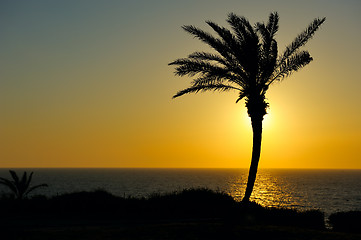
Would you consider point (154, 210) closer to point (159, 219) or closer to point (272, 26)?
point (159, 219)

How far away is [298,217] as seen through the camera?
77.2 feet

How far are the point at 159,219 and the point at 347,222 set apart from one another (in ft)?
36.6

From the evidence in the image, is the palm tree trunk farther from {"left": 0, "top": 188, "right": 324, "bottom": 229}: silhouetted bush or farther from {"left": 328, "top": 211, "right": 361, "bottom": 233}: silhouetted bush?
{"left": 328, "top": 211, "right": 361, "bottom": 233}: silhouetted bush

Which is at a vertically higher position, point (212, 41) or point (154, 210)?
point (212, 41)

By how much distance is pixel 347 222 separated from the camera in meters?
24.2

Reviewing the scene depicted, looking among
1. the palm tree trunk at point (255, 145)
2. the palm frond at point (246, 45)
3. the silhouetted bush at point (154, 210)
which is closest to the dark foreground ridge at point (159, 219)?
the silhouetted bush at point (154, 210)

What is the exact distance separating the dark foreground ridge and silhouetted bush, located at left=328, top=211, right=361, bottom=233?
0.06 metres

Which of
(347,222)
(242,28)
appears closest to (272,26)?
(242,28)

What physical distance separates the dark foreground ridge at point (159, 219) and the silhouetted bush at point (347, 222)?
0.21 ft

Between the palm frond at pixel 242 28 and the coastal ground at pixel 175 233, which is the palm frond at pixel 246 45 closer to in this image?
the palm frond at pixel 242 28

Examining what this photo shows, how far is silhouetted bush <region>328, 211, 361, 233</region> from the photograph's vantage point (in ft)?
76.6

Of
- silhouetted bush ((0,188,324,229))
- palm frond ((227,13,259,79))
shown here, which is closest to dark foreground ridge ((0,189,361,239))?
silhouetted bush ((0,188,324,229))

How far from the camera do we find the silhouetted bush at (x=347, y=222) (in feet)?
76.6

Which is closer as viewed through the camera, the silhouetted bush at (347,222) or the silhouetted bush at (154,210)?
the silhouetted bush at (154,210)
